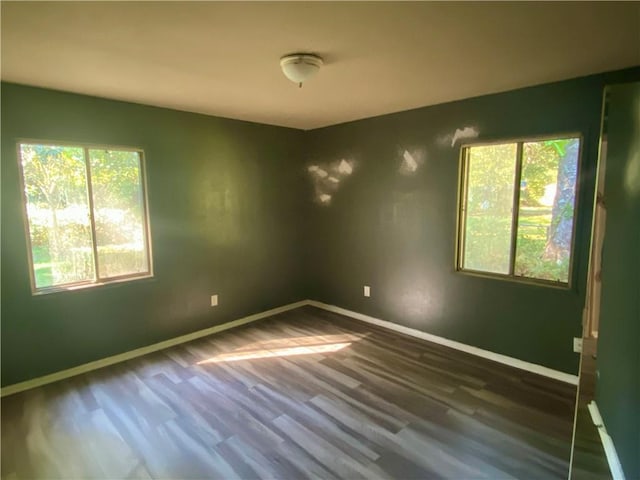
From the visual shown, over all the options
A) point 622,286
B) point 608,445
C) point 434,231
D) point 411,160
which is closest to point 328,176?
point 411,160

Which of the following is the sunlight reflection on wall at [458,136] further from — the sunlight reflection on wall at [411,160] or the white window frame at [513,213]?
the sunlight reflection on wall at [411,160]

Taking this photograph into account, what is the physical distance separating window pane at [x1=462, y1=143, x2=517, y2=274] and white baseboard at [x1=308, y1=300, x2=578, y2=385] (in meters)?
0.77

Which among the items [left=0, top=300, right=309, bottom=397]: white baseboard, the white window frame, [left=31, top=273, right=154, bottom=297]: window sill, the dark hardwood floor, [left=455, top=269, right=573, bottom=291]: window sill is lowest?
the dark hardwood floor

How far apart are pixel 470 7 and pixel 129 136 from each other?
2.87m

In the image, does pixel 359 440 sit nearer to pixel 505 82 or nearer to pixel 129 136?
pixel 505 82

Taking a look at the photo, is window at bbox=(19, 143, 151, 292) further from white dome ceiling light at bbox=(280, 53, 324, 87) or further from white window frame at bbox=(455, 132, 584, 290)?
white window frame at bbox=(455, 132, 584, 290)

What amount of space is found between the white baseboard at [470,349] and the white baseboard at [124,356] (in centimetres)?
107

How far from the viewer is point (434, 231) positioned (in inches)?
136

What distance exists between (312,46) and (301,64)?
14cm

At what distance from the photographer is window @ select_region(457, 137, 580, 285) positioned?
2.72 metres

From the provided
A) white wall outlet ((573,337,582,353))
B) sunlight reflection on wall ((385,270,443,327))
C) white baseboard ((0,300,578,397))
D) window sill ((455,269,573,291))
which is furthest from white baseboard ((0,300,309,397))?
white wall outlet ((573,337,582,353))

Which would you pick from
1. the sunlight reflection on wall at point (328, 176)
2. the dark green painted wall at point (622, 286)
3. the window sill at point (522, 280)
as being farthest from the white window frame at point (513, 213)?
the sunlight reflection on wall at point (328, 176)

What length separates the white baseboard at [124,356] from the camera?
2.74 metres

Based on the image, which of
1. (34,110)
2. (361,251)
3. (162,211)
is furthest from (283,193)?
(34,110)
